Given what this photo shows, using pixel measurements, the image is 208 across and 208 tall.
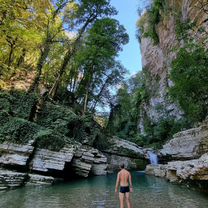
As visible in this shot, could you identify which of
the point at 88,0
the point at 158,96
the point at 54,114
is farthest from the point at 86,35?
the point at 158,96

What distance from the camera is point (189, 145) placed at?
1539cm

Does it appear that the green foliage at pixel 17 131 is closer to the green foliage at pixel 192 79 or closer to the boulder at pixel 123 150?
the green foliage at pixel 192 79

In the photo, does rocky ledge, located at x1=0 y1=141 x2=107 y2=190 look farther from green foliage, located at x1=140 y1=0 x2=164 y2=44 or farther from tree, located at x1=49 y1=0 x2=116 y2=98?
green foliage, located at x1=140 y1=0 x2=164 y2=44

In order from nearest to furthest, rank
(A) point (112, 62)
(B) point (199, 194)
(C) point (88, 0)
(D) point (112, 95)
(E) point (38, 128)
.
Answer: (B) point (199, 194) → (E) point (38, 128) → (C) point (88, 0) → (A) point (112, 62) → (D) point (112, 95)

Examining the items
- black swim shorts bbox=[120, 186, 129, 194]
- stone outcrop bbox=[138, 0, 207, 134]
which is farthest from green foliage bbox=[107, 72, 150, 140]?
black swim shorts bbox=[120, 186, 129, 194]

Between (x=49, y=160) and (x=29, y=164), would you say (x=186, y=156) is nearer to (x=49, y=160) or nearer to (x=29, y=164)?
(x=49, y=160)

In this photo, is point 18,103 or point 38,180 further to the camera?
point 18,103

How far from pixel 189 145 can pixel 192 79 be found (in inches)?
179

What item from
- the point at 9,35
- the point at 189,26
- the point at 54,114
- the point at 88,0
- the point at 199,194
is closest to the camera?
the point at 9,35

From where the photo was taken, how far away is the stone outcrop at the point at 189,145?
1371 cm

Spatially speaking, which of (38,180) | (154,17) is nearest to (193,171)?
(38,180)

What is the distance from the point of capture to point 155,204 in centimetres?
704

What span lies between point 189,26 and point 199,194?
7.76 m

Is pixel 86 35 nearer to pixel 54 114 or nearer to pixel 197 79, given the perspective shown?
pixel 54 114
